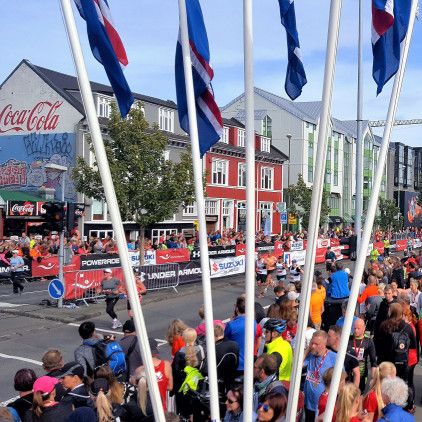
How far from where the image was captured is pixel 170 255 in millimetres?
29984

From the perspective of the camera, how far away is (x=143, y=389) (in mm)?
6250

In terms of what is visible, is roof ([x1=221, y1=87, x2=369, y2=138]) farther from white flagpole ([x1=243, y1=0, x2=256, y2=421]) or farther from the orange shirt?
white flagpole ([x1=243, y1=0, x2=256, y2=421])

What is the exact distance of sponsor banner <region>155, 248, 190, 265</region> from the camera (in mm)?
29422

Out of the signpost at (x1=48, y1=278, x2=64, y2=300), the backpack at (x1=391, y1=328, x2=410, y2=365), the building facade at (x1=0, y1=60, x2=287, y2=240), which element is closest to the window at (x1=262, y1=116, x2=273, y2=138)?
the building facade at (x1=0, y1=60, x2=287, y2=240)

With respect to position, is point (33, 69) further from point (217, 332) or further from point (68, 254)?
point (217, 332)

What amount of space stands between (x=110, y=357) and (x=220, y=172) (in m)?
44.8

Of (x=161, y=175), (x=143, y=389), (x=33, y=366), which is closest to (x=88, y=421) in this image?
(x=143, y=389)

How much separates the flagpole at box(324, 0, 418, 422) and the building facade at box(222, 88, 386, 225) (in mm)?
54804

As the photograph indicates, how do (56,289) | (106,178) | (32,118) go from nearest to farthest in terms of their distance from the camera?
(106,178) < (56,289) < (32,118)

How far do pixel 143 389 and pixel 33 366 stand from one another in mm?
7194

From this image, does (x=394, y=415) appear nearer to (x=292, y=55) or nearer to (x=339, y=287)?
(x=292, y=55)

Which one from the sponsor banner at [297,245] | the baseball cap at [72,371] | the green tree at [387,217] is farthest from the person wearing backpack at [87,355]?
the green tree at [387,217]

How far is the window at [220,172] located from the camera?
168 feet

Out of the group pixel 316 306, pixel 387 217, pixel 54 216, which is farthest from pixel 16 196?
pixel 387 217
